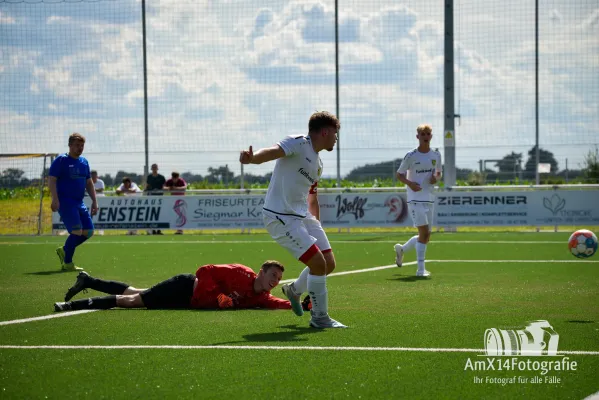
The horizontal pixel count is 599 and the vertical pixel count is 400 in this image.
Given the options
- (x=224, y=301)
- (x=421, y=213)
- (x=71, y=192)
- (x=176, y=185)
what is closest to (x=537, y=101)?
(x=176, y=185)

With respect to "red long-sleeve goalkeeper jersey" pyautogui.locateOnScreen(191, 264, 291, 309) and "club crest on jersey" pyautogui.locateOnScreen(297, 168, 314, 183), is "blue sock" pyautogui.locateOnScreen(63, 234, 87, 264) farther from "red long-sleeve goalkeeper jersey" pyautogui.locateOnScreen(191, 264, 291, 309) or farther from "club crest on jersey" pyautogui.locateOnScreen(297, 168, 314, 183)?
"club crest on jersey" pyautogui.locateOnScreen(297, 168, 314, 183)

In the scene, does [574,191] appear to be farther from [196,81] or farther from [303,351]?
[303,351]

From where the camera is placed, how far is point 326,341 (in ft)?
23.9

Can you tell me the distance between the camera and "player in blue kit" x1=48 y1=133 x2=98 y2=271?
14.2 m

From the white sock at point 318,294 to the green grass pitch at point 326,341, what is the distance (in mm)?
235

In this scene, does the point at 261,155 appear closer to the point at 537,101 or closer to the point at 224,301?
the point at 224,301

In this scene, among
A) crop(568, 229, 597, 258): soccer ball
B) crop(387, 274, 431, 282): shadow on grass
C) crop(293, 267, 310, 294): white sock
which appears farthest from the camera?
crop(387, 274, 431, 282): shadow on grass

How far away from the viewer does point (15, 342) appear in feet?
24.0

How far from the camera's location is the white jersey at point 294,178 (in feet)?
26.2

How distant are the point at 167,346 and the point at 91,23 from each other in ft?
78.1

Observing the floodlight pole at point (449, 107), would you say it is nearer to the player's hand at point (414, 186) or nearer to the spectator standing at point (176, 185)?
the spectator standing at point (176, 185)

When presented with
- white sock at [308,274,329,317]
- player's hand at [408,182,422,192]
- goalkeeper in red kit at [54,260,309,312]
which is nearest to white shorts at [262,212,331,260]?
white sock at [308,274,329,317]

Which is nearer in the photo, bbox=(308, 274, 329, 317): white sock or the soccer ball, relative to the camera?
bbox=(308, 274, 329, 317): white sock

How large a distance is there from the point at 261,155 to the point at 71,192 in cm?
766
